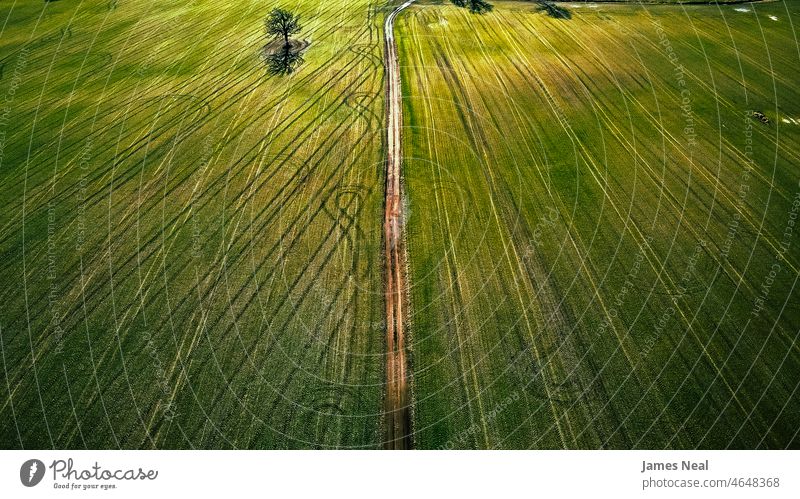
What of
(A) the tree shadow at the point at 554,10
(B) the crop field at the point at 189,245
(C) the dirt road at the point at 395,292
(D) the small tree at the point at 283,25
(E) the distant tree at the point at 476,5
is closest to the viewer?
(C) the dirt road at the point at 395,292

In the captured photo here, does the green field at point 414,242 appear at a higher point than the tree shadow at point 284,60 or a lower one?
lower

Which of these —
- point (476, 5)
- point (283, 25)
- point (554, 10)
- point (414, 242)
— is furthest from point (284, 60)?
point (554, 10)

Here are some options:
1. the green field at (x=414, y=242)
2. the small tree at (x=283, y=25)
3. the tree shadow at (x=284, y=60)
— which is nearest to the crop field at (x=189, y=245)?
the green field at (x=414, y=242)

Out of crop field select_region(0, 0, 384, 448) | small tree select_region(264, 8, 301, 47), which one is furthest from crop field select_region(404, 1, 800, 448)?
small tree select_region(264, 8, 301, 47)

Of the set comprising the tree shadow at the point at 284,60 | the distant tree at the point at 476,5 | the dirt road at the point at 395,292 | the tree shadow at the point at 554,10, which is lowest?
the dirt road at the point at 395,292

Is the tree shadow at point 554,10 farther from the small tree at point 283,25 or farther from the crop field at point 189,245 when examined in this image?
the small tree at point 283,25

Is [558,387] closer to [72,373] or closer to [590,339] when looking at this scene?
[590,339]
